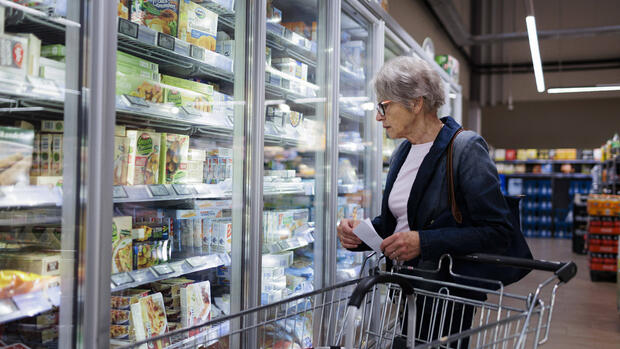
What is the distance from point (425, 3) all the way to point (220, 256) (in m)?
7.77

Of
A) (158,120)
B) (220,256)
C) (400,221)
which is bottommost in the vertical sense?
(220,256)

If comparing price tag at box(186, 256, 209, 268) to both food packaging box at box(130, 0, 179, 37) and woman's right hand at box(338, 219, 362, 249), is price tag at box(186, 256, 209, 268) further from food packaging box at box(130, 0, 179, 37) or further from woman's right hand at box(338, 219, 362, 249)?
food packaging box at box(130, 0, 179, 37)

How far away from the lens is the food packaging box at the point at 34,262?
5.28ft

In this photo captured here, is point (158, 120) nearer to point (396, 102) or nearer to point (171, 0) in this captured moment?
point (171, 0)

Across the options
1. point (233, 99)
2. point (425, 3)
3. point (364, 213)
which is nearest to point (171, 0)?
point (233, 99)

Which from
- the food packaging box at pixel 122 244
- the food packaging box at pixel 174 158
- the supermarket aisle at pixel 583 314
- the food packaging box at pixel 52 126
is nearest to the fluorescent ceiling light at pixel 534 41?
the supermarket aisle at pixel 583 314

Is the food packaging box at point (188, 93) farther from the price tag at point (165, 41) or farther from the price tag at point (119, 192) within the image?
the price tag at point (119, 192)

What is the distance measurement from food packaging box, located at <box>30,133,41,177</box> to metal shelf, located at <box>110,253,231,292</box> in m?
0.45

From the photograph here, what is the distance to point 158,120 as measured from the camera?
7.78ft

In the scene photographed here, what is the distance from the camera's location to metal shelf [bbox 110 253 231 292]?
1.86m

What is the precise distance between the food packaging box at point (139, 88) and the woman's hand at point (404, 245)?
3.86 feet

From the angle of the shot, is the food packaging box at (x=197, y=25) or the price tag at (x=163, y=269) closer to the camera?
the price tag at (x=163, y=269)

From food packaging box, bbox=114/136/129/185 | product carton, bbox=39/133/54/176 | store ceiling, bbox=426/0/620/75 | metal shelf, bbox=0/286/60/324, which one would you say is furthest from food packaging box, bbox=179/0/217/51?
store ceiling, bbox=426/0/620/75

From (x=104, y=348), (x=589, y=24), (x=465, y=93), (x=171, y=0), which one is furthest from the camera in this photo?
(x=465, y=93)
